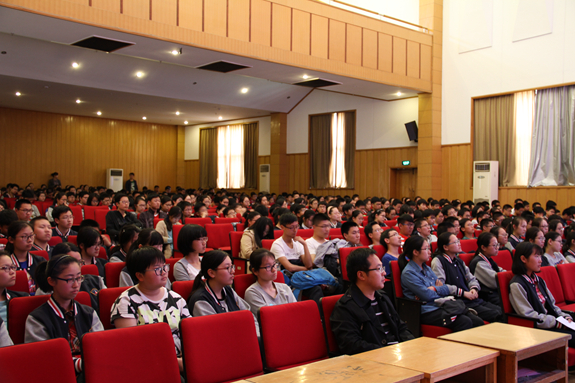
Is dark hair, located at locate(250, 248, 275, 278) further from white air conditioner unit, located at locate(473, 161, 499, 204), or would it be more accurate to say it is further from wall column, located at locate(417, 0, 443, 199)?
wall column, located at locate(417, 0, 443, 199)

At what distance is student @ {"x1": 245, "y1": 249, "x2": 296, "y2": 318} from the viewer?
3.05 meters

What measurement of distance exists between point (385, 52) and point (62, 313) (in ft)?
34.9

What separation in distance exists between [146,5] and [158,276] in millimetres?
6847

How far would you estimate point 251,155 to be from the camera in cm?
1791

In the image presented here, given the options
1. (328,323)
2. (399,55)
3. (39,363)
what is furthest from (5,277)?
(399,55)

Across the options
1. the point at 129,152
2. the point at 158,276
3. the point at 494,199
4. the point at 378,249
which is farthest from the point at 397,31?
the point at 129,152

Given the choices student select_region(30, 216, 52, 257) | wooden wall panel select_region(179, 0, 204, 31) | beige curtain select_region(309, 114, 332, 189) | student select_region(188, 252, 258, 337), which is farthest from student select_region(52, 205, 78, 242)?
beige curtain select_region(309, 114, 332, 189)

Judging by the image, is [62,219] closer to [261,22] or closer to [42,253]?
[42,253]

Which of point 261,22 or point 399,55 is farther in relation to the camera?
point 399,55

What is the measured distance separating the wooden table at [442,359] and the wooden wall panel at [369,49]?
9.67m

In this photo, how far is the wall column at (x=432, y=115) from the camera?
41.4ft

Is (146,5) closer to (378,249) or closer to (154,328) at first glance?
(378,249)

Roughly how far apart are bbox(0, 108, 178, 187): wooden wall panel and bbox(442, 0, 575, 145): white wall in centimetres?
1248

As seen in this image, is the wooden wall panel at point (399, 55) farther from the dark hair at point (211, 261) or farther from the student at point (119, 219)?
the dark hair at point (211, 261)
